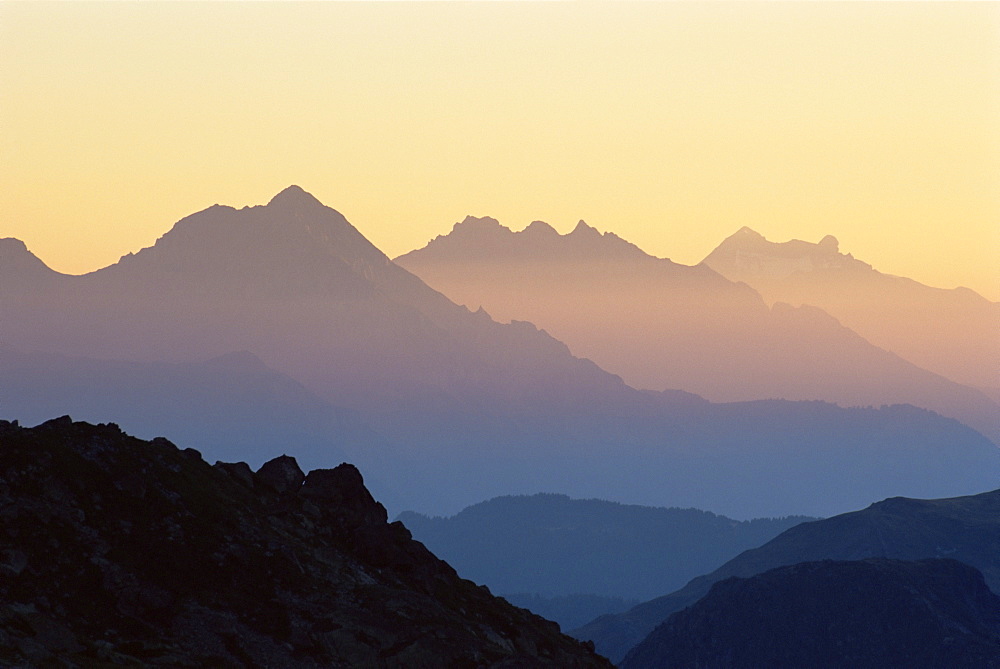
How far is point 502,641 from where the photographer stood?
153750 mm

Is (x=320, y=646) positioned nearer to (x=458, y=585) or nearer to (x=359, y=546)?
(x=359, y=546)

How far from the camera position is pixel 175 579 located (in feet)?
421

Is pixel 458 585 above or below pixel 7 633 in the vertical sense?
above

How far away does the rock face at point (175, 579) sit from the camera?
383 feet

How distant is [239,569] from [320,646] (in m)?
11.7

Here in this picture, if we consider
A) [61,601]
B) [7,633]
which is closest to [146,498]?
[61,601]

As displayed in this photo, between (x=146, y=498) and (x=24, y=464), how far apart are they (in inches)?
480

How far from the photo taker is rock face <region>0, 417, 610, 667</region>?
116625mm

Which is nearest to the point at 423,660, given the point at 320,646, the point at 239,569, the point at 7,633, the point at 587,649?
the point at 320,646

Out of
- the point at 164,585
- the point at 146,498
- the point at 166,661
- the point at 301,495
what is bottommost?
the point at 166,661

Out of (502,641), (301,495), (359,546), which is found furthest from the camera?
(301,495)

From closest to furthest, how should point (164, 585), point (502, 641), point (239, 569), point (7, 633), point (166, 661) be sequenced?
point (7, 633) → point (166, 661) → point (164, 585) → point (239, 569) → point (502, 641)

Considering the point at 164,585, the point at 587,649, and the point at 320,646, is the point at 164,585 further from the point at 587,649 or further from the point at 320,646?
the point at 587,649

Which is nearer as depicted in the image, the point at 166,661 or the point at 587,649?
the point at 166,661
